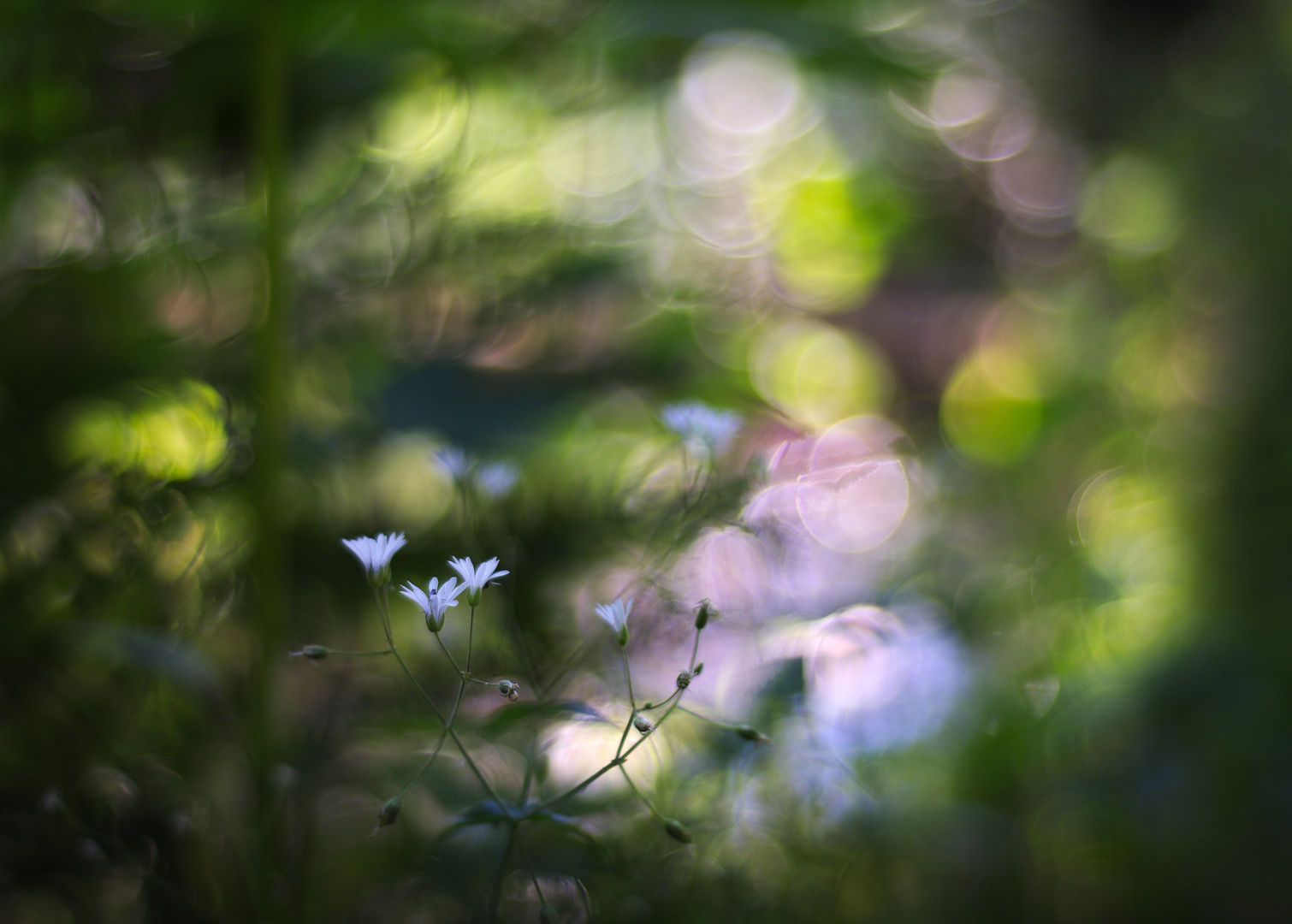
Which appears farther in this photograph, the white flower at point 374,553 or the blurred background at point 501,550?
the blurred background at point 501,550

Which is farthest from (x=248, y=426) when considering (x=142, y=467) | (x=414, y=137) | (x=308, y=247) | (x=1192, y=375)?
(x=1192, y=375)

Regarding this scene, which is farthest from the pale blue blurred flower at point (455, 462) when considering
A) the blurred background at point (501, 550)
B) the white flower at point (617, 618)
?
the white flower at point (617, 618)

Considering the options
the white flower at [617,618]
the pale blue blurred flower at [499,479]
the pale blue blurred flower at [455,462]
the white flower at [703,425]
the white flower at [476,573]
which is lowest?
the white flower at [617,618]

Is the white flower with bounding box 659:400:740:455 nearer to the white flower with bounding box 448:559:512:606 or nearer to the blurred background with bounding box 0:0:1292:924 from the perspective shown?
the blurred background with bounding box 0:0:1292:924

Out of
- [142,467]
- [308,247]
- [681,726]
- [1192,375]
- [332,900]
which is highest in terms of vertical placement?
[1192,375]

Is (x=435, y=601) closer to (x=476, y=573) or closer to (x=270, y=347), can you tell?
(x=476, y=573)

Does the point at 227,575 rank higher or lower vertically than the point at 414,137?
lower

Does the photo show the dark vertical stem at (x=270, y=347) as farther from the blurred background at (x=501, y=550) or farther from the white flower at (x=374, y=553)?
the white flower at (x=374, y=553)

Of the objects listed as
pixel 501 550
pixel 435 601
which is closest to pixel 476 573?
pixel 435 601

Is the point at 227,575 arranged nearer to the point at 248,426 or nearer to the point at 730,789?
the point at 248,426
